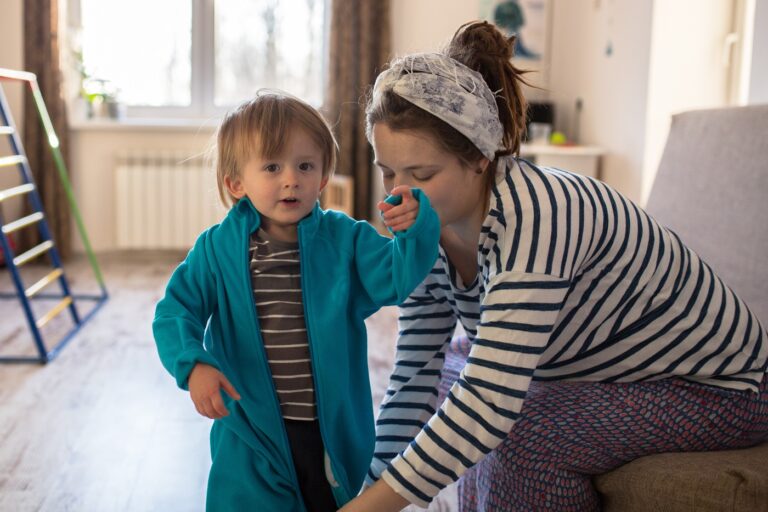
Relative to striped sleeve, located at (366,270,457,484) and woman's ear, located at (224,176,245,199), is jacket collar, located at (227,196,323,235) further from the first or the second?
striped sleeve, located at (366,270,457,484)

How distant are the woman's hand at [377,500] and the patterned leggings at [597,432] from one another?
20 cm

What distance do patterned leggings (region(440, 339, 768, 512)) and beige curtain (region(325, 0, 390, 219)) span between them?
3718 millimetres

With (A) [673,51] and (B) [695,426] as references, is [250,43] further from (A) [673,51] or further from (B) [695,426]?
(B) [695,426]

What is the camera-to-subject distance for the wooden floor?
1.79 metres

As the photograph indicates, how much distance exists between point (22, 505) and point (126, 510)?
224 millimetres

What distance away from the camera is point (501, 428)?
Answer: 1045 mm

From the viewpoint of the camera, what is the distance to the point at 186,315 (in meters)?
1.15

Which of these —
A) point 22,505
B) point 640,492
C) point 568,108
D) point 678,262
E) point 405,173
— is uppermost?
point 568,108

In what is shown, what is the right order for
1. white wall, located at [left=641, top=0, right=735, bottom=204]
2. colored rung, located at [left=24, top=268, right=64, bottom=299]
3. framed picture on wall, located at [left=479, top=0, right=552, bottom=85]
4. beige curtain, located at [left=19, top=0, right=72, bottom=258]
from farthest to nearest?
framed picture on wall, located at [left=479, top=0, right=552, bottom=85] < beige curtain, located at [left=19, top=0, right=72, bottom=258] < white wall, located at [left=641, top=0, right=735, bottom=204] < colored rung, located at [left=24, top=268, right=64, bottom=299]

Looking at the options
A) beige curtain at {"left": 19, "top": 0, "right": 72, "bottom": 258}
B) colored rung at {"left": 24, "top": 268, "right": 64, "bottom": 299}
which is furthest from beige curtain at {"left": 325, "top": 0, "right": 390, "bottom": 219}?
colored rung at {"left": 24, "top": 268, "right": 64, "bottom": 299}

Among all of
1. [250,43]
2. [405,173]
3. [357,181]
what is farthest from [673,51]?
[405,173]

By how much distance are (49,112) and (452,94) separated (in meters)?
4.07

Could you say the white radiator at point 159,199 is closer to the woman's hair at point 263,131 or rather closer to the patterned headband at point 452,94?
the woman's hair at point 263,131

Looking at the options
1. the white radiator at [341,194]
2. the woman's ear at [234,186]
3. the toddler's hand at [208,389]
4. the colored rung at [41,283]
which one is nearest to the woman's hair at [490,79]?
→ the woman's ear at [234,186]
